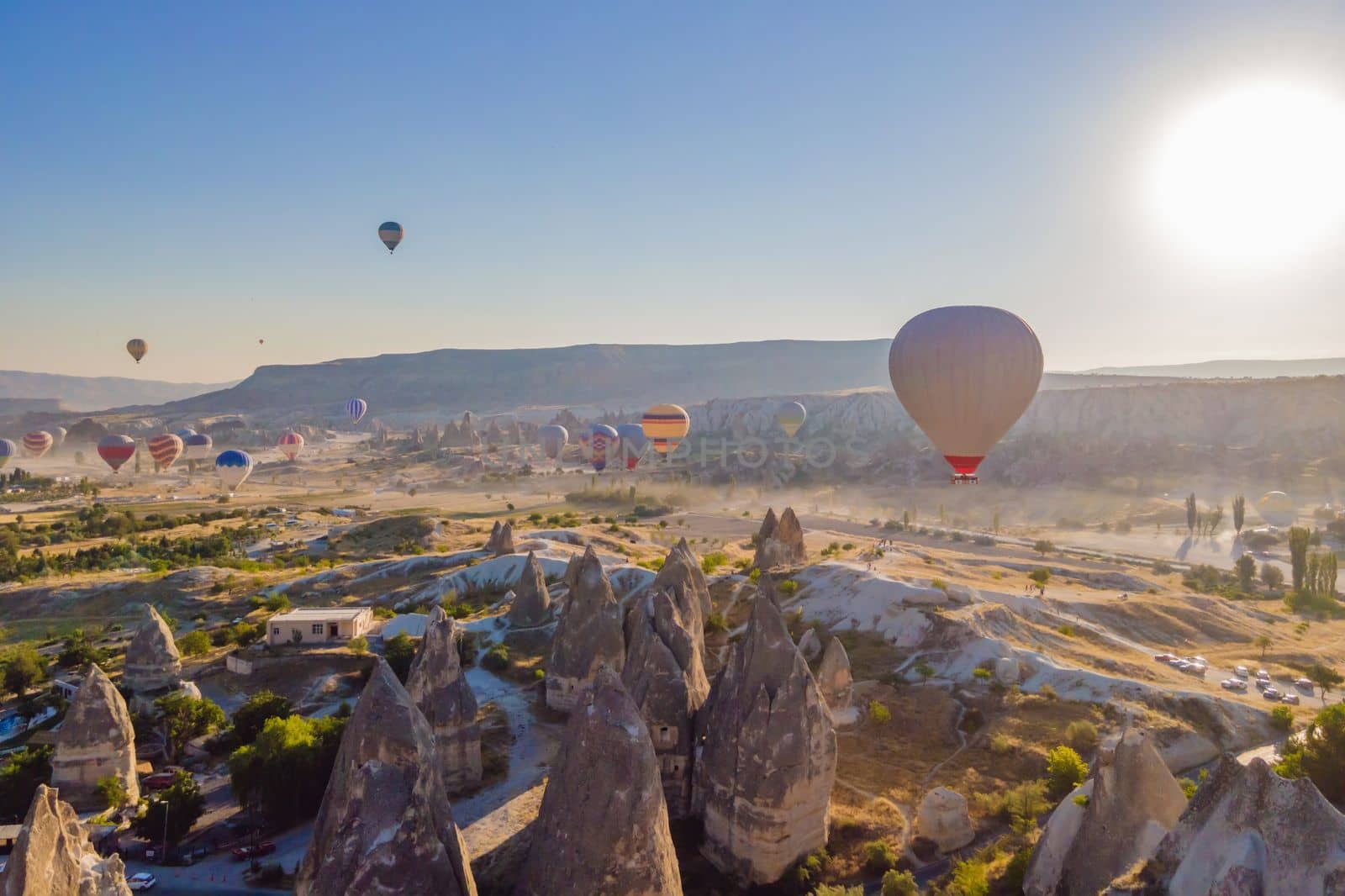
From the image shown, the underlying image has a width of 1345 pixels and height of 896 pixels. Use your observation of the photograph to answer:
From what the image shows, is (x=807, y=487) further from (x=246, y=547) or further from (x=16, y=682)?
(x=16, y=682)

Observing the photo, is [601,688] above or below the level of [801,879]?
above

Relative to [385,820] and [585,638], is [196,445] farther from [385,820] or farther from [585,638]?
[385,820]

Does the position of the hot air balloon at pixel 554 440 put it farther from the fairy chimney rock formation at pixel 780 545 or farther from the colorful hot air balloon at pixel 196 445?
the fairy chimney rock formation at pixel 780 545

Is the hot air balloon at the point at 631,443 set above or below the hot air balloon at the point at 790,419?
below

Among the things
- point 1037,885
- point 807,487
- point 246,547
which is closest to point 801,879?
point 1037,885

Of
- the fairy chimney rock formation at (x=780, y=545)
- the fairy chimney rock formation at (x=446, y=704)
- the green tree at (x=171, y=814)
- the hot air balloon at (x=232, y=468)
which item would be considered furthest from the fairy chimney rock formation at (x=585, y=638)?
the hot air balloon at (x=232, y=468)
